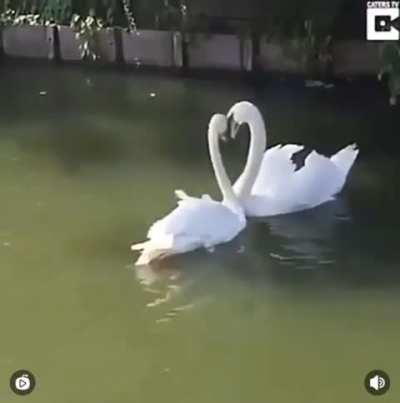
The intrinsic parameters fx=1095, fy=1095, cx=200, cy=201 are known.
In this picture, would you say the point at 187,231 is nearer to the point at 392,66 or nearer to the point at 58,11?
the point at 392,66

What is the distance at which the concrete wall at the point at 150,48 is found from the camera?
3.15 metres

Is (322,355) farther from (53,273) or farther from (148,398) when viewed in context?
(53,273)

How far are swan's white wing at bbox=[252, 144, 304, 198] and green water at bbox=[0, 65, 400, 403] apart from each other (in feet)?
0.26

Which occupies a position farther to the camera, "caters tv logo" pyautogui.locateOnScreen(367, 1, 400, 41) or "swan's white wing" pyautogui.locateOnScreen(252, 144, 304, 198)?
"swan's white wing" pyautogui.locateOnScreen(252, 144, 304, 198)

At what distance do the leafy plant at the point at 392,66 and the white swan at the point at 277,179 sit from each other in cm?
60

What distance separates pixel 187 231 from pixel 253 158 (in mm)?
295

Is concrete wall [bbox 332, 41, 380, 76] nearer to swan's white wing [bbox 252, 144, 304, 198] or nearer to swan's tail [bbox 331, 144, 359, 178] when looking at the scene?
swan's tail [bbox 331, 144, 359, 178]

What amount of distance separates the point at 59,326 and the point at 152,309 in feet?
0.50

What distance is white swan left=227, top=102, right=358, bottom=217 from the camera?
6.87 ft

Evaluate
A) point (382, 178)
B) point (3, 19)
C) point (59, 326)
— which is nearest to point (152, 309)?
point (59, 326)

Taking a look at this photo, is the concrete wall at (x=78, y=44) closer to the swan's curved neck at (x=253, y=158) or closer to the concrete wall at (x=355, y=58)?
the concrete wall at (x=355, y=58)
